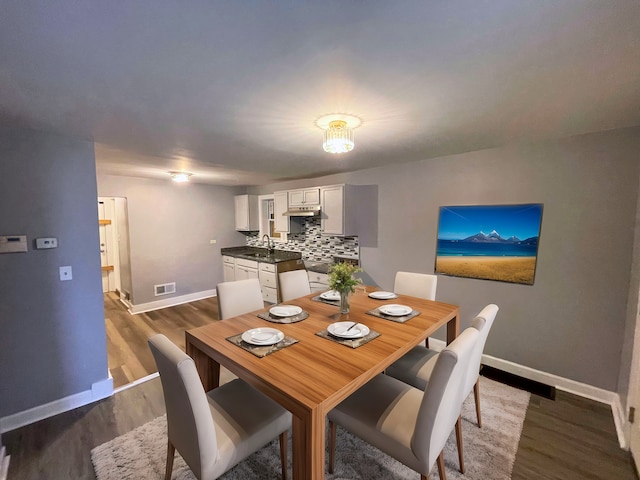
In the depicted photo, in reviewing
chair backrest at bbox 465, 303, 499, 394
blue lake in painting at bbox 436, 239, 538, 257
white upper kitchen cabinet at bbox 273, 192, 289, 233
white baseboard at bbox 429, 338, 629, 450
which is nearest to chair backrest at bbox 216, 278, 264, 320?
chair backrest at bbox 465, 303, 499, 394

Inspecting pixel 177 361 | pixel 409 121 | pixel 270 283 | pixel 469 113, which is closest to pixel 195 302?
pixel 270 283

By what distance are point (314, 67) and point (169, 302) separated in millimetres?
5022

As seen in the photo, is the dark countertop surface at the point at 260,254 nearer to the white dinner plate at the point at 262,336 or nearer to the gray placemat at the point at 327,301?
the gray placemat at the point at 327,301

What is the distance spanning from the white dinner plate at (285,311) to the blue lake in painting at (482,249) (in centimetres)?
194

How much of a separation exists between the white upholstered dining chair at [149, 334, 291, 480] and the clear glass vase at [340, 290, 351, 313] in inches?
33.4

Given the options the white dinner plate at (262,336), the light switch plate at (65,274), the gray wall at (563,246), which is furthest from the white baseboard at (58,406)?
the gray wall at (563,246)

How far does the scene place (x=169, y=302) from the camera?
501cm

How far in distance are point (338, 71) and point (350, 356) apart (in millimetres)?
1464

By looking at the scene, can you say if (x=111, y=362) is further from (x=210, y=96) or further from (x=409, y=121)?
(x=409, y=121)

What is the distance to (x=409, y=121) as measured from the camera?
1.98 metres

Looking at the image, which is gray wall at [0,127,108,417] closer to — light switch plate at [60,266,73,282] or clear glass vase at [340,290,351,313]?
light switch plate at [60,266,73,282]

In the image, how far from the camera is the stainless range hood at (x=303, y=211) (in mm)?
4199

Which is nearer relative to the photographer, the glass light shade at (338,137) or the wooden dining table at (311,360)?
the wooden dining table at (311,360)

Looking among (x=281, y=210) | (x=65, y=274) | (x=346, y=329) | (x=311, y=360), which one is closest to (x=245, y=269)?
(x=281, y=210)
